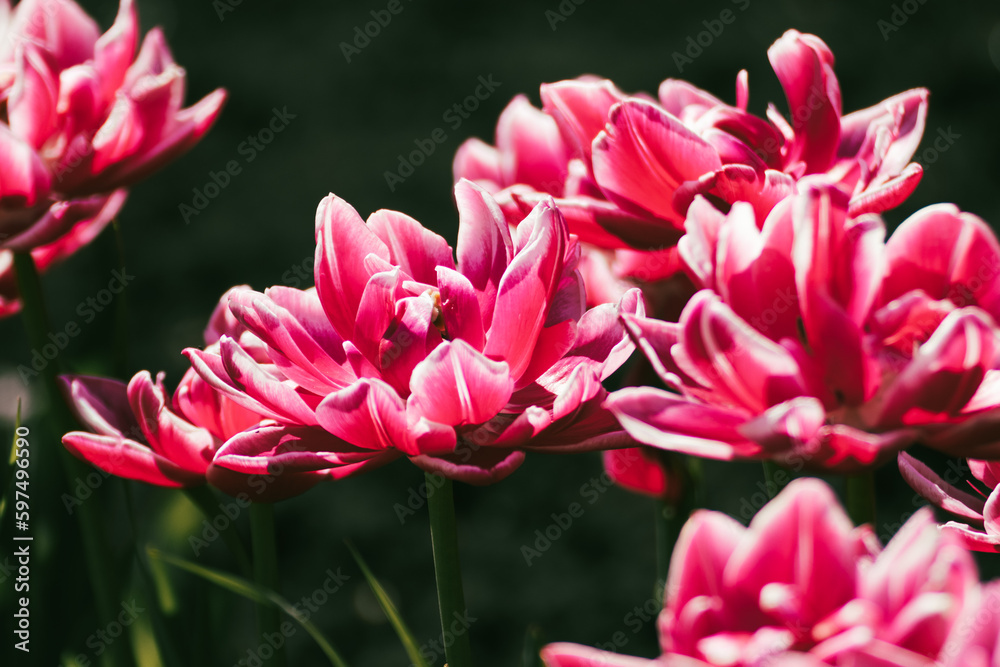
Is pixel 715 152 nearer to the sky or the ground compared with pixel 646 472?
nearer to the sky

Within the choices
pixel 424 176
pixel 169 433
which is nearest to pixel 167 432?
pixel 169 433

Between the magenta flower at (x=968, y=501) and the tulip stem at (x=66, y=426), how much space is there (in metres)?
0.48

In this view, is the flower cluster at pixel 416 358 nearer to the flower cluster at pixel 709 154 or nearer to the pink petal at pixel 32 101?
the flower cluster at pixel 709 154

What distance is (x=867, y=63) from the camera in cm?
163

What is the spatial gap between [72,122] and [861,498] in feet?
1.74

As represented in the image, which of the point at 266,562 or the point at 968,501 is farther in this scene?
the point at 266,562

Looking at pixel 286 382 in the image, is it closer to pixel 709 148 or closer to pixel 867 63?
pixel 709 148

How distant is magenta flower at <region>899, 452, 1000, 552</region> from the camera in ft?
1.35

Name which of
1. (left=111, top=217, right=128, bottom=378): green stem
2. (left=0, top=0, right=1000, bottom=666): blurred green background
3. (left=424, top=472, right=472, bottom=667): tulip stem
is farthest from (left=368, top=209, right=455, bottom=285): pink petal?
(left=0, top=0, right=1000, bottom=666): blurred green background

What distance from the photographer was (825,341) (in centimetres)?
37

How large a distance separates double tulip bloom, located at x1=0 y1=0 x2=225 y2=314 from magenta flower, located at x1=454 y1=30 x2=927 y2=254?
0.28 metres

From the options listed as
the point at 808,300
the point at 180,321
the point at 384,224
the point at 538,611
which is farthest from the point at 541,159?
the point at 180,321

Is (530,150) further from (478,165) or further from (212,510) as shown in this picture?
(212,510)

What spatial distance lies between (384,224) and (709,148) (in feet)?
0.52
